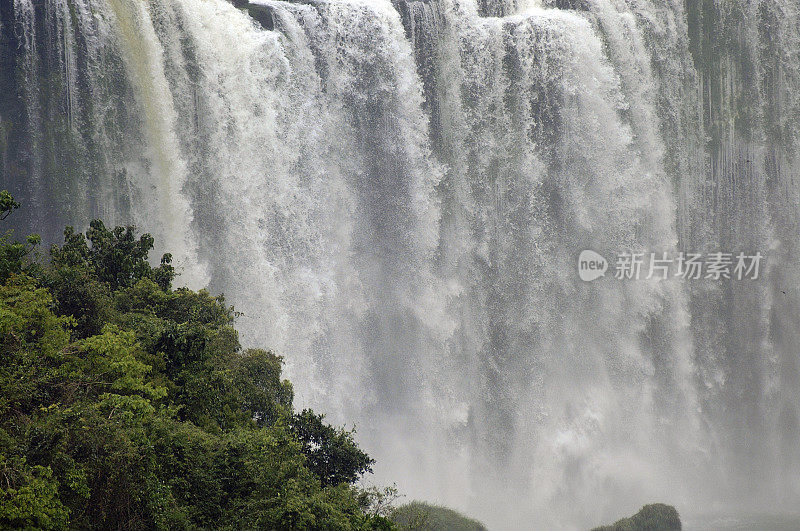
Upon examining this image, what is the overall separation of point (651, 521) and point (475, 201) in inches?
481

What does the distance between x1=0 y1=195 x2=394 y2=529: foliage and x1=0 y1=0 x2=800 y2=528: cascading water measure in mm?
7183

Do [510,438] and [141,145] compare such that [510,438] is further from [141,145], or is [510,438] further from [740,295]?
[141,145]

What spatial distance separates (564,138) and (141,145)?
48.7 feet

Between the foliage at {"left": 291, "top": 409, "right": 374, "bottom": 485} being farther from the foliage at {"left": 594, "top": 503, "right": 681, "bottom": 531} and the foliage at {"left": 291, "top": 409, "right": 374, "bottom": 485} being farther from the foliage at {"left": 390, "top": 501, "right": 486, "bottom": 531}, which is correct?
the foliage at {"left": 594, "top": 503, "right": 681, "bottom": 531}

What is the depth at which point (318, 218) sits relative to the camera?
28734 millimetres

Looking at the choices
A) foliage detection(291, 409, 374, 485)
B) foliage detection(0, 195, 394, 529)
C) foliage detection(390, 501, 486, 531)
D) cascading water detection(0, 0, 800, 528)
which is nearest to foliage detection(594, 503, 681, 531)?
cascading water detection(0, 0, 800, 528)

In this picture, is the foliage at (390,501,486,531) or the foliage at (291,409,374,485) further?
the foliage at (390,501,486,531)

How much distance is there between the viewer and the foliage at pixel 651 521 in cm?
2619

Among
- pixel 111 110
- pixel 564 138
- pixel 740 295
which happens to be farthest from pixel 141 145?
pixel 740 295

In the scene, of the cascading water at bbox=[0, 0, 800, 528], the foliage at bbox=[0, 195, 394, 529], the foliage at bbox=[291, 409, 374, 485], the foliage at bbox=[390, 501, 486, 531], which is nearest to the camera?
the foliage at bbox=[0, 195, 394, 529]

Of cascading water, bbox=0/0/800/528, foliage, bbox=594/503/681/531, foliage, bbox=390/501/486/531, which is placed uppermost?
cascading water, bbox=0/0/800/528

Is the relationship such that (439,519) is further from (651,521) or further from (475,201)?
(475,201)

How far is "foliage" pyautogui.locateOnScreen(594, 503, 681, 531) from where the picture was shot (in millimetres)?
26188

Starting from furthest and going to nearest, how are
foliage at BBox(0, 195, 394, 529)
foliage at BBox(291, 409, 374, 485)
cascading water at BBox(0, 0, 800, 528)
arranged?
cascading water at BBox(0, 0, 800, 528), foliage at BBox(291, 409, 374, 485), foliage at BBox(0, 195, 394, 529)
